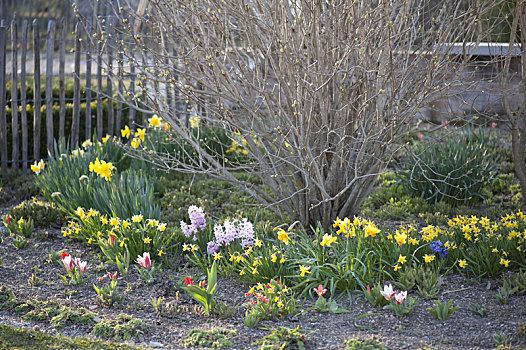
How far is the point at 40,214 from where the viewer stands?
466 centimetres

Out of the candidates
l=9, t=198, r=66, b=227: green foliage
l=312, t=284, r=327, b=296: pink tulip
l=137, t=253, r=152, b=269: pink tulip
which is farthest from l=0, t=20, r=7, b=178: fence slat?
l=312, t=284, r=327, b=296: pink tulip

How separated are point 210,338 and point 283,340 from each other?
0.34 metres

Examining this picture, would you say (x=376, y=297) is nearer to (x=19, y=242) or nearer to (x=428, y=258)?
(x=428, y=258)

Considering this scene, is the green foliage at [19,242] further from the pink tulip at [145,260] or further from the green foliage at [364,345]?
the green foliage at [364,345]

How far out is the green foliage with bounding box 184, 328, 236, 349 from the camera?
2744 mm

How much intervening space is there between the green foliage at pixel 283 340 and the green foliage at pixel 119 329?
611mm

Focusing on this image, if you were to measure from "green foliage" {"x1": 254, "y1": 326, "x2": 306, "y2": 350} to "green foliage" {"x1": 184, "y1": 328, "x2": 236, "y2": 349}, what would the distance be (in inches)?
5.9

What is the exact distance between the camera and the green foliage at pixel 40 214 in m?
4.65

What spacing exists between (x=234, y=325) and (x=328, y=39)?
6.13 feet

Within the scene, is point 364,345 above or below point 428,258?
below

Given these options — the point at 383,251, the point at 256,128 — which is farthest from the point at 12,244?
the point at 383,251

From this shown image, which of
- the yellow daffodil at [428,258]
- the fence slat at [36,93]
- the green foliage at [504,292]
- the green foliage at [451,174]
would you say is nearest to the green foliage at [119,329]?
the yellow daffodil at [428,258]

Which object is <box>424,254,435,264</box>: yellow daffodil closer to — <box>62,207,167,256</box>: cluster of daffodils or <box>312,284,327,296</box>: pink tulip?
<box>312,284,327,296</box>: pink tulip

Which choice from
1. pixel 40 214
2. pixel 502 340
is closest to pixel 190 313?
pixel 502 340
